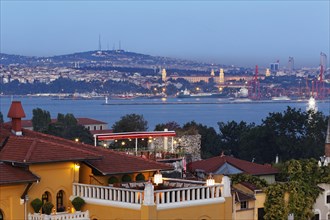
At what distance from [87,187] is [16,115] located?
1841 millimetres

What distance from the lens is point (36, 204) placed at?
1504cm

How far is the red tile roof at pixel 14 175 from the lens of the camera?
14.6 metres

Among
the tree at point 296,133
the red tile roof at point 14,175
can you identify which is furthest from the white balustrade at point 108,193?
the tree at point 296,133

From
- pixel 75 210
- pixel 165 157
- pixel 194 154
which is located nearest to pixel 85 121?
pixel 194 154

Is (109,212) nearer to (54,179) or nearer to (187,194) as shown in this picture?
(54,179)

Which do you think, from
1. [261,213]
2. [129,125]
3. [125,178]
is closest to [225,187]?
[125,178]

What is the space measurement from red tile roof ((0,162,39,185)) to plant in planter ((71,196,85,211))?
0.93 m

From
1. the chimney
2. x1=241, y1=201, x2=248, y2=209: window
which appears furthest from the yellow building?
x1=241, y1=201, x2=248, y2=209: window

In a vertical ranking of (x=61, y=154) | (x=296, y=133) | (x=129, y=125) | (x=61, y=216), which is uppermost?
(x=61, y=154)

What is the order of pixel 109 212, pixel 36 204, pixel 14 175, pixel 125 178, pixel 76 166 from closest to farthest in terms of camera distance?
pixel 14 175 < pixel 36 204 < pixel 109 212 < pixel 76 166 < pixel 125 178

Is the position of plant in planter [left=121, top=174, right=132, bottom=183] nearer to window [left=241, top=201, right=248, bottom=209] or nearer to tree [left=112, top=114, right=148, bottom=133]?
window [left=241, top=201, right=248, bottom=209]

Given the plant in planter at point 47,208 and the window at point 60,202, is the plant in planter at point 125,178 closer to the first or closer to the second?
the window at point 60,202

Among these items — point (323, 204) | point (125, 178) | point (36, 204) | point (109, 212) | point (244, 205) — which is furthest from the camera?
point (323, 204)

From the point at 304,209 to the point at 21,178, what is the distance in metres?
11.7
